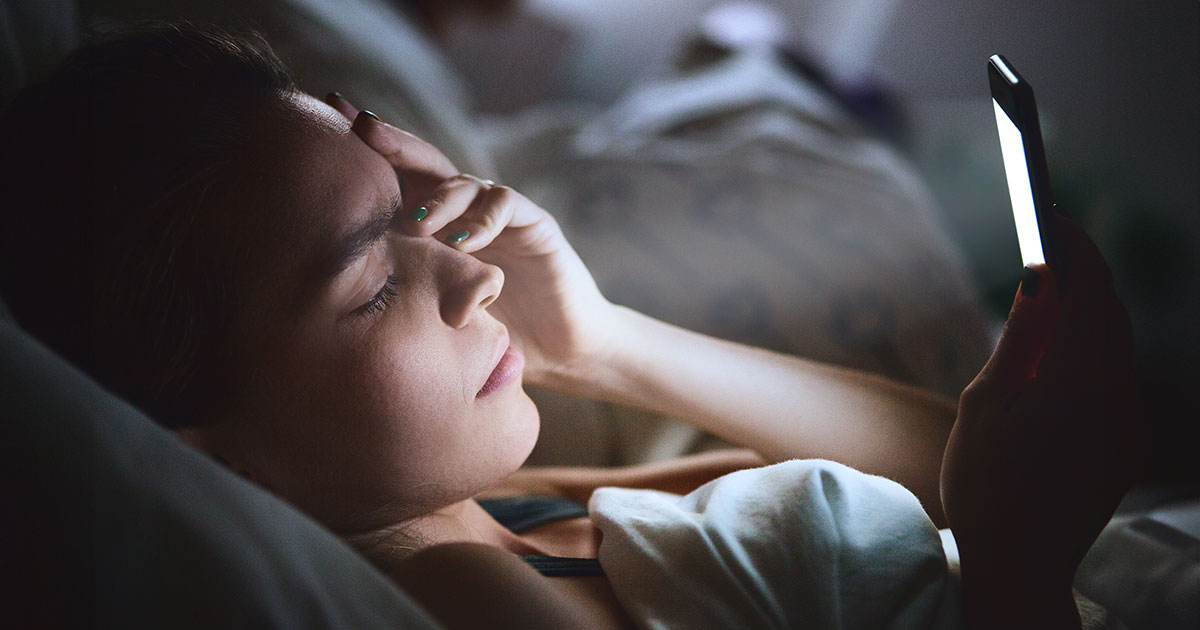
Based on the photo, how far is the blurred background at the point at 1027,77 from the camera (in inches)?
18.0

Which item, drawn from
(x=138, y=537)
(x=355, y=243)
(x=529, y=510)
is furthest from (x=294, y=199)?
(x=529, y=510)

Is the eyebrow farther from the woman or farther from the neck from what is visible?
the neck

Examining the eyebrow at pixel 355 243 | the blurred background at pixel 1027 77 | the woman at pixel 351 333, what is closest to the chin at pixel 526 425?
the woman at pixel 351 333

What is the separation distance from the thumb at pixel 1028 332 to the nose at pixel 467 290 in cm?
25

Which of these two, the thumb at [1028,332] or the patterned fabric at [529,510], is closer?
the thumb at [1028,332]

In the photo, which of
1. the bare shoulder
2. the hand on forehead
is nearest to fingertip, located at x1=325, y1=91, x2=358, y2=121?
the hand on forehead

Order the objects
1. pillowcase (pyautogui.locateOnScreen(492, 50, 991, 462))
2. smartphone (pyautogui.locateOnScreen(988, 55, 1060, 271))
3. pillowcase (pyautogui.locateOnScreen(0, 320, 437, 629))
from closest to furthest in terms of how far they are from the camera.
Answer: pillowcase (pyautogui.locateOnScreen(0, 320, 437, 629)) < smartphone (pyautogui.locateOnScreen(988, 55, 1060, 271)) < pillowcase (pyautogui.locateOnScreen(492, 50, 991, 462))

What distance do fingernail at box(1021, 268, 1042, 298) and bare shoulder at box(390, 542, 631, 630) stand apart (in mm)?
258

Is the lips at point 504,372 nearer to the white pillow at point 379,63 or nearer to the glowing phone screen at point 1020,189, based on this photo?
the white pillow at point 379,63

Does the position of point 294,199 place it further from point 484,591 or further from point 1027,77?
point 1027,77

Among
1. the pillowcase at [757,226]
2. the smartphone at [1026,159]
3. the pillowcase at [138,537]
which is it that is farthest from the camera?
the pillowcase at [757,226]

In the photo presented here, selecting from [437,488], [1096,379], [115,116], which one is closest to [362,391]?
[437,488]

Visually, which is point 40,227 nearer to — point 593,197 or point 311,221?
point 311,221

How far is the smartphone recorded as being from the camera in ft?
1.22
